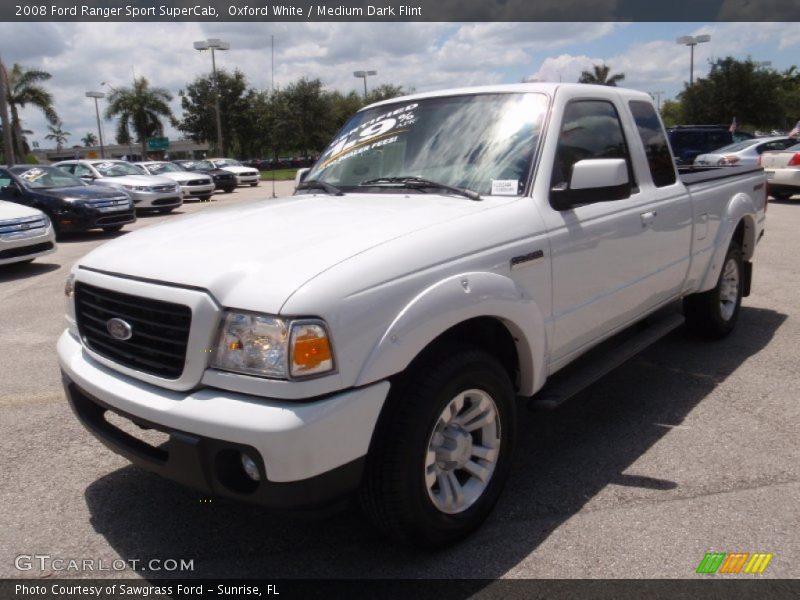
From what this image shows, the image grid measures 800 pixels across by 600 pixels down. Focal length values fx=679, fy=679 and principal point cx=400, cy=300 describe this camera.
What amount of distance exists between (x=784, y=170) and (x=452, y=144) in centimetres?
1501

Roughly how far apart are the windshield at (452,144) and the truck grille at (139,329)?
1540 mm

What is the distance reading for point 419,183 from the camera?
11.3ft

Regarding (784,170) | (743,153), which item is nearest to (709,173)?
(784,170)

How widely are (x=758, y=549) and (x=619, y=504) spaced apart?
1.90 ft

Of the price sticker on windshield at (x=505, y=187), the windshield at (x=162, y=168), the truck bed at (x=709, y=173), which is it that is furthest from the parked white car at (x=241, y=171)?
the price sticker on windshield at (x=505, y=187)

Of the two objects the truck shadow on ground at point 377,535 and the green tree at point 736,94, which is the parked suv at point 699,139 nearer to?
the truck shadow on ground at point 377,535

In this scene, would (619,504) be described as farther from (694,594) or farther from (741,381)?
(741,381)

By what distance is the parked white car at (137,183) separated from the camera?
1770 centimetres

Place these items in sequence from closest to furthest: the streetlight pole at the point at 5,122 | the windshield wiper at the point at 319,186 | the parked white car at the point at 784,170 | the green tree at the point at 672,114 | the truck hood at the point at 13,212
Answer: the windshield wiper at the point at 319,186
the truck hood at the point at 13,212
the parked white car at the point at 784,170
the streetlight pole at the point at 5,122
the green tree at the point at 672,114

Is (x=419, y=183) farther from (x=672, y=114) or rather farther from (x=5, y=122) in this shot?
(x=672, y=114)

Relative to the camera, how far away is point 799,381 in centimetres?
459

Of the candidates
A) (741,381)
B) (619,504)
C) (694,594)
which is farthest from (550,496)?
(741,381)

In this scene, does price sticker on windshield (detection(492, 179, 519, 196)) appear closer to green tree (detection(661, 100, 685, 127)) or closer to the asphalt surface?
the asphalt surface

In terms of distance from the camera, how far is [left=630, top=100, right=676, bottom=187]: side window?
4273 millimetres
